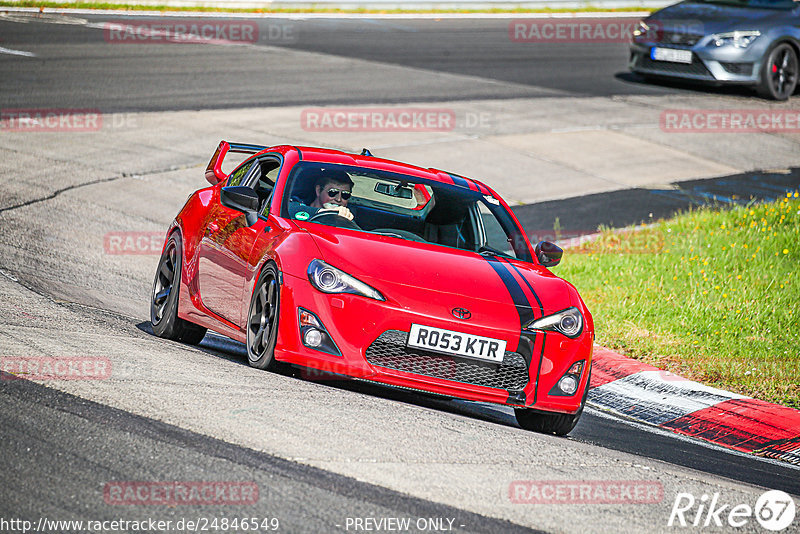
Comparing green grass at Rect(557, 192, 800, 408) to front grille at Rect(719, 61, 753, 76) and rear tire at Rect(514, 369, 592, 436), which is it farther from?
front grille at Rect(719, 61, 753, 76)

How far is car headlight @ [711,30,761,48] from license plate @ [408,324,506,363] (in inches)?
588

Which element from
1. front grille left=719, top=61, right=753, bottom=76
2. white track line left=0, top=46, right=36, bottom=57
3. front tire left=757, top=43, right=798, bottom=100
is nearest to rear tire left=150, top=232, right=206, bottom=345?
white track line left=0, top=46, right=36, bottom=57

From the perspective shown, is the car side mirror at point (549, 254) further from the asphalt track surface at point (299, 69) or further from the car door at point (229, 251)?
the asphalt track surface at point (299, 69)

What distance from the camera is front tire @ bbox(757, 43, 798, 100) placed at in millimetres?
20125

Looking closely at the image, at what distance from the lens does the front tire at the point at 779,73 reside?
20.1 meters

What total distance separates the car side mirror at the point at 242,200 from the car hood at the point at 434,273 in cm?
47

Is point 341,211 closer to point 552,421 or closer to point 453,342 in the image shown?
point 453,342

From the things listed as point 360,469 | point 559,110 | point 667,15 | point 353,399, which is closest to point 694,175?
point 559,110

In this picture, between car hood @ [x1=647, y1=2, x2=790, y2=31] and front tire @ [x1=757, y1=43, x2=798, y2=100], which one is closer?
car hood @ [x1=647, y1=2, x2=790, y2=31]

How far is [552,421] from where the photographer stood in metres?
6.63

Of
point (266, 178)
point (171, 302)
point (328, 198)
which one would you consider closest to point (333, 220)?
point (328, 198)

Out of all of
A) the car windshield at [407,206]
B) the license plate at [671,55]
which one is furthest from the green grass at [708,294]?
the license plate at [671,55]

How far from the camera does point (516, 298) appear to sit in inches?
256

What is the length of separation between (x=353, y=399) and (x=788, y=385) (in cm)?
386
